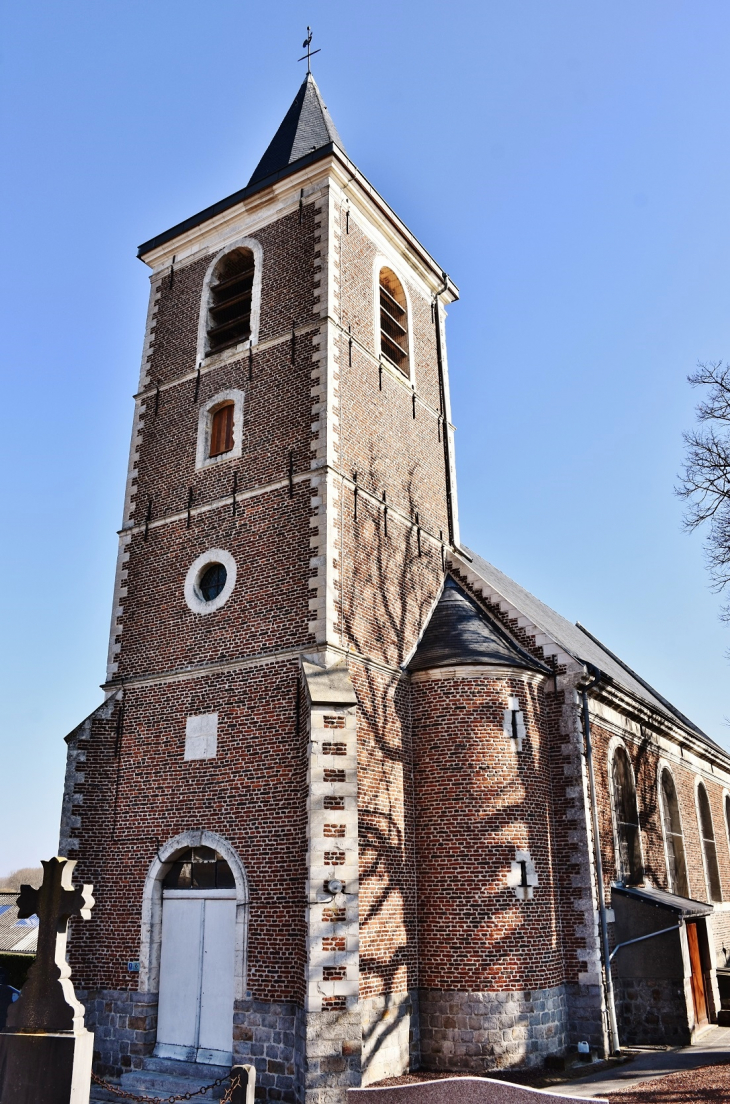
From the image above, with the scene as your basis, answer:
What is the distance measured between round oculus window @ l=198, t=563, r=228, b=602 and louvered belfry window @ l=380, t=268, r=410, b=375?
17.7ft

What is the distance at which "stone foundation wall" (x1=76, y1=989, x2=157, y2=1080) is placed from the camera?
1105cm

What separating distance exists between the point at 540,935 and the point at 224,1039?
4.28 m

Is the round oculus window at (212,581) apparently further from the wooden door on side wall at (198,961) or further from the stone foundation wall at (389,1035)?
the stone foundation wall at (389,1035)

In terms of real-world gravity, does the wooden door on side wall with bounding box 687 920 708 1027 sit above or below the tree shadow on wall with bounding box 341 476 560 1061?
below

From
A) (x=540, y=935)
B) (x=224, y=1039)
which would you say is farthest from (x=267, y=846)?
(x=540, y=935)

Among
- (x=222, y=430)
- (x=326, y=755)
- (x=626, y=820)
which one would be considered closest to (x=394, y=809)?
(x=326, y=755)

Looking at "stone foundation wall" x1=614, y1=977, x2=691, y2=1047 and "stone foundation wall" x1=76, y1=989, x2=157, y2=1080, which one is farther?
"stone foundation wall" x1=614, y1=977, x2=691, y2=1047

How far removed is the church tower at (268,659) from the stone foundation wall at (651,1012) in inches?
153

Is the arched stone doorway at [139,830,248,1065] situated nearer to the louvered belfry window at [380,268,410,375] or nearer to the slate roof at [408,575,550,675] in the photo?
the slate roof at [408,575,550,675]

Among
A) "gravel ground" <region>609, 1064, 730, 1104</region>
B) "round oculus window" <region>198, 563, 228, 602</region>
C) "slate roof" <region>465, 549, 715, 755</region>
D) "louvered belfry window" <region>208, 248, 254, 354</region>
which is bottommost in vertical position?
"gravel ground" <region>609, 1064, 730, 1104</region>

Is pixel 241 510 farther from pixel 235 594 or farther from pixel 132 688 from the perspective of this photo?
pixel 132 688

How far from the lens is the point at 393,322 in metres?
16.4

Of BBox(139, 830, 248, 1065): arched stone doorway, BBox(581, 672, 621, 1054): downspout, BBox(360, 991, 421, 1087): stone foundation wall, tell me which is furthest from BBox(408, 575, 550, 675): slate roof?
BBox(360, 991, 421, 1087): stone foundation wall

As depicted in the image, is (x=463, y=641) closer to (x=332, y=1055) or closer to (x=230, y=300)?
(x=332, y=1055)
